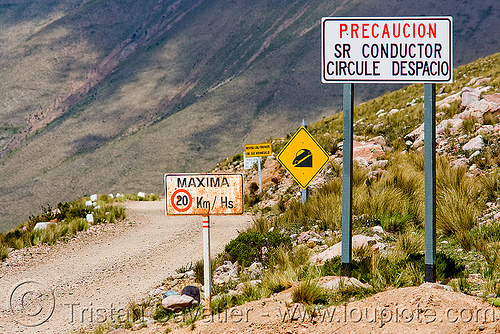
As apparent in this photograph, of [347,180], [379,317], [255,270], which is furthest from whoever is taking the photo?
[255,270]

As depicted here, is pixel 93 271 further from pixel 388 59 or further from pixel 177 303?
pixel 388 59

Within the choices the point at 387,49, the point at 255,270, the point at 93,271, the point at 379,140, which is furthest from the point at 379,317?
the point at 379,140

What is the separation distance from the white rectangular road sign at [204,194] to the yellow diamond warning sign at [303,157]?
15.2 ft

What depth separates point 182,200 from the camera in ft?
19.1

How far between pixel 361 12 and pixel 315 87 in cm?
1666

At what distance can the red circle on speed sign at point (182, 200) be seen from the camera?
5808 mm

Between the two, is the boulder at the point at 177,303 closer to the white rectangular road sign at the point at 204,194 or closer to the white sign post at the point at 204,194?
the white sign post at the point at 204,194

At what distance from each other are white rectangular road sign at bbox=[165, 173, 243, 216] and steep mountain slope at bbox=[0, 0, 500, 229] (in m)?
48.6

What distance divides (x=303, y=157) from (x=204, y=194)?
489 centimetres

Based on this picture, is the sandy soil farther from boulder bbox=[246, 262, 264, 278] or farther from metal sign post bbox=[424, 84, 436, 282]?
boulder bbox=[246, 262, 264, 278]

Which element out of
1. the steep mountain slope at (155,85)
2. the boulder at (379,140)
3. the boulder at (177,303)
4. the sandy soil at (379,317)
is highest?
the steep mountain slope at (155,85)

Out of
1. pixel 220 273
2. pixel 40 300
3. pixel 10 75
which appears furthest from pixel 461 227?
pixel 10 75

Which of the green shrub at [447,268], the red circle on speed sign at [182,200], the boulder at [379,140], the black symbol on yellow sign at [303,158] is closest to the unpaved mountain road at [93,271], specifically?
the red circle on speed sign at [182,200]

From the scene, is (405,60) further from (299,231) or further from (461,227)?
(299,231)
